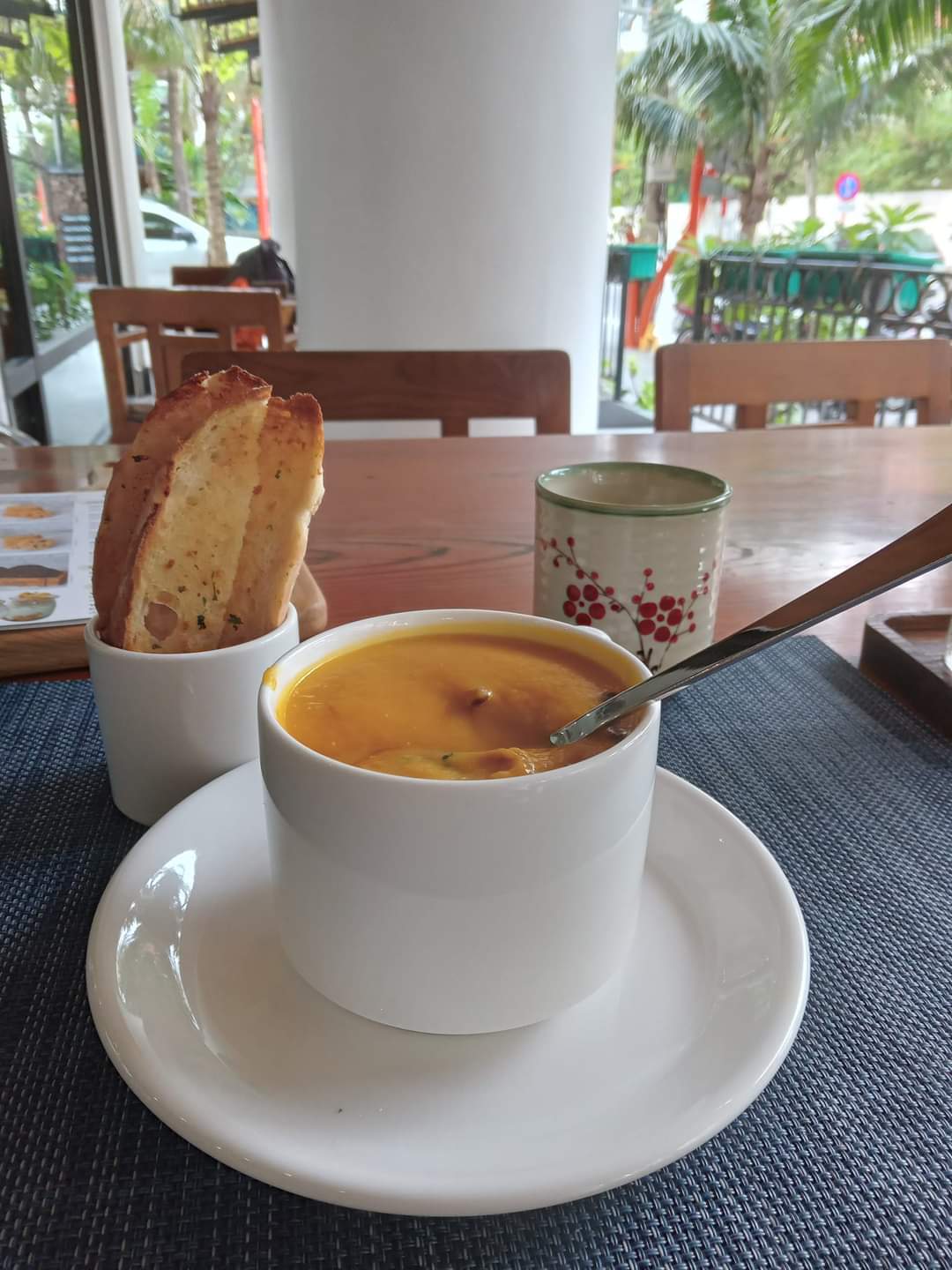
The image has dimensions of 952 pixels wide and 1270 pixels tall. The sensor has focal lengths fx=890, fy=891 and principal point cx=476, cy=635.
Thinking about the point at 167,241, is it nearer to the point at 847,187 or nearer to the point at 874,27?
the point at 874,27

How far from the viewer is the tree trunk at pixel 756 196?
7.20 meters

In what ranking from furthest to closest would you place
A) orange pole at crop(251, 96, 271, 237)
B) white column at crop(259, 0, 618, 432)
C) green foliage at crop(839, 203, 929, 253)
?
1. orange pole at crop(251, 96, 271, 237)
2. green foliage at crop(839, 203, 929, 253)
3. white column at crop(259, 0, 618, 432)

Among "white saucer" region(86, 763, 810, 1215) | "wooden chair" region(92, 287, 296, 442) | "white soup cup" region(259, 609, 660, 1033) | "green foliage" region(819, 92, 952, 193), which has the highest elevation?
"green foliage" region(819, 92, 952, 193)

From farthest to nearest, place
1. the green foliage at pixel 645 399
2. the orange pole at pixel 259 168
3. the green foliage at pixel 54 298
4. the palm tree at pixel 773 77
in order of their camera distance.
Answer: the orange pole at pixel 259 168, the green foliage at pixel 645 399, the palm tree at pixel 773 77, the green foliage at pixel 54 298

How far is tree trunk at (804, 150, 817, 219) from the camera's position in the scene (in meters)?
7.51

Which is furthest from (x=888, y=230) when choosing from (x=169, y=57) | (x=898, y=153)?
(x=169, y=57)

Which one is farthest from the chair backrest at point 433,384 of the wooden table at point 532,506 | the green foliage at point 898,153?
the green foliage at point 898,153

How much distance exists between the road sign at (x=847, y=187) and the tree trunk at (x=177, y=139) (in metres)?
5.80

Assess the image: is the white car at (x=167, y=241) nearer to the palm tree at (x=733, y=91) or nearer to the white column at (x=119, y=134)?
the white column at (x=119, y=134)

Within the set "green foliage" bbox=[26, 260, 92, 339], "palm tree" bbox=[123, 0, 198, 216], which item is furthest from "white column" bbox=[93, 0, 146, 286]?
"green foliage" bbox=[26, 260, 92, 339]

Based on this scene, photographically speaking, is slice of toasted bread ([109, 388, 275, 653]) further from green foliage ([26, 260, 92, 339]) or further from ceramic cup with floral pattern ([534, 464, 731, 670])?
green foliage ([26, 260, 92, 339])

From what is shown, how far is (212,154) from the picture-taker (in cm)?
740

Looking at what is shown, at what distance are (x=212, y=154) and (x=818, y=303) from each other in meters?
5.33

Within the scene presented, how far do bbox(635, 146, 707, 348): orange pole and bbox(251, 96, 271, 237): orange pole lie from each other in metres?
3.53
